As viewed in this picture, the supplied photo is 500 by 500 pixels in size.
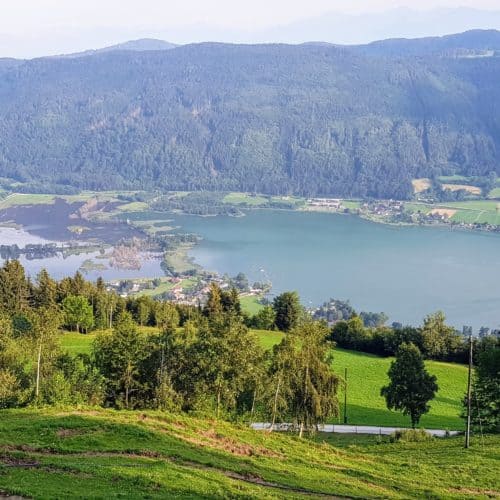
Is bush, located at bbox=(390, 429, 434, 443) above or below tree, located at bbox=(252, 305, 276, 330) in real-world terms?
above

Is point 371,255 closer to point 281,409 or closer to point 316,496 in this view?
point 281,409

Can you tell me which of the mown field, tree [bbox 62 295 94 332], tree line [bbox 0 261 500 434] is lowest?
the mown field

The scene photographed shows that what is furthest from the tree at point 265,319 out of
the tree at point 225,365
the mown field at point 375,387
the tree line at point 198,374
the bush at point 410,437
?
the tree at point 225,365

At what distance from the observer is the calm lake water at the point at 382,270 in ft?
418

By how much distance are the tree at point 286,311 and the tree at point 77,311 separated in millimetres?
19760

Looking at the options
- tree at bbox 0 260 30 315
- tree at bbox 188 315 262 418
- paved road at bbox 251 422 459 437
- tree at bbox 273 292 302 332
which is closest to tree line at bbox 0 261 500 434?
tree at bbox 188 315 262 418

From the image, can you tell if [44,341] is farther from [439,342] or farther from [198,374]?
[439,342]

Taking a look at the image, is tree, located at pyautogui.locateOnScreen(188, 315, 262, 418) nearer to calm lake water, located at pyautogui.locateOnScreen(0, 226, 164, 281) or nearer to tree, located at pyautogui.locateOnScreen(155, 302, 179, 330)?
tree, located at pyautogui.locateOnScreen(155, 302, 179, 330)

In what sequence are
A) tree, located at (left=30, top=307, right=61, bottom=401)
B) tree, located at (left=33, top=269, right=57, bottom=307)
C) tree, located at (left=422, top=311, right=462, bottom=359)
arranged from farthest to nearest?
tree, located at (left=33, top=269, right=57, bottom=307), tree, located at (left=422, top=311, right=462, bottom=359), tree, located at (left=30, top=307, right=61, bottom=401)

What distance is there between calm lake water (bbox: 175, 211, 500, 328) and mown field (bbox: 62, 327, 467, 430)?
59.0 meters

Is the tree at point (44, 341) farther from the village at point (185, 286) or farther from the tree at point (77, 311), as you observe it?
the village at point (185, 286)

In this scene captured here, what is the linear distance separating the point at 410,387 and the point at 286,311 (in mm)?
31237

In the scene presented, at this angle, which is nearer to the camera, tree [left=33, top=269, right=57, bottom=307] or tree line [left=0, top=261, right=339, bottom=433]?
tree line [left=0, top=261, right=339, bottom=433]

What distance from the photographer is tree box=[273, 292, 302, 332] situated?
69312 mm
